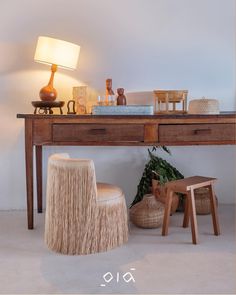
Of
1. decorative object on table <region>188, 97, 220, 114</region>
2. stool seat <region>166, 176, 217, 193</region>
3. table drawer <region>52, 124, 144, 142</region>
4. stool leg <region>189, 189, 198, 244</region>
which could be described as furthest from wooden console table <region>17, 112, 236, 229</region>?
stool leg <region>189, 189, 198, 244</region>

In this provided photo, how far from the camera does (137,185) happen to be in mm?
2836

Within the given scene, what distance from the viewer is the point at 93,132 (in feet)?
7.11

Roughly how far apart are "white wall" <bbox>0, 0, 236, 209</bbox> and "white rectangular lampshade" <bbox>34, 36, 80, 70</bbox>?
24 cm

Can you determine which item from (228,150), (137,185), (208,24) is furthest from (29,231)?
(208,24)

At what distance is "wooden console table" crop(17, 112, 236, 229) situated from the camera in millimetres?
2154

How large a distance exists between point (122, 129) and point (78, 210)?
0.55 meters

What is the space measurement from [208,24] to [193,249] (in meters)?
1.64

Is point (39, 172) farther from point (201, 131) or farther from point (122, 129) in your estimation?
point (201, 131)

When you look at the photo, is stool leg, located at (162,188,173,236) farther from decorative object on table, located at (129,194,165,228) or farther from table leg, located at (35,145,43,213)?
table leg, located at (35,145,43,213)

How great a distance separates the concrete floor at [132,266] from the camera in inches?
62.8

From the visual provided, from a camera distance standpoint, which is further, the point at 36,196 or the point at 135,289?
the point at 36,196

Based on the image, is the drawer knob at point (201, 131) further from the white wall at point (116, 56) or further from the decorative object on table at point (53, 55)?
the decorative object on table at point (53, 55)

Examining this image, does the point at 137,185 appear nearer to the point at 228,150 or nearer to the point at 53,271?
the point at 228,150

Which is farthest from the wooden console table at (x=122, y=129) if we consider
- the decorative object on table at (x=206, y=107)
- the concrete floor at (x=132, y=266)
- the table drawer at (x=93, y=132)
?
the concrete floor at (x=132, y=266)
